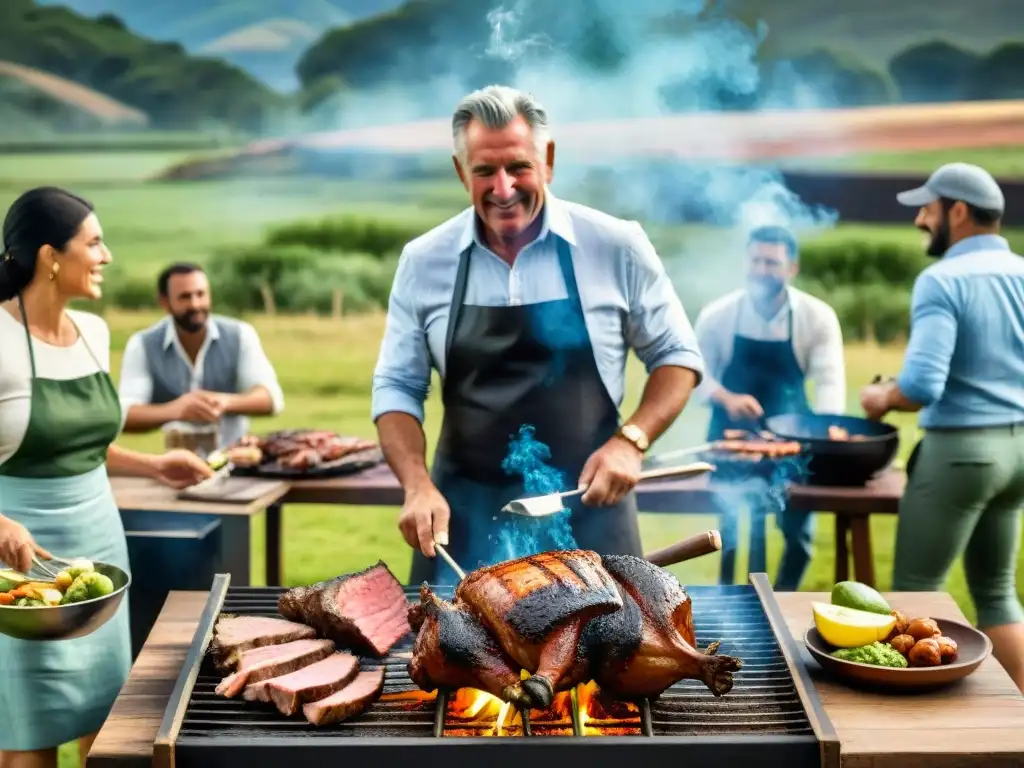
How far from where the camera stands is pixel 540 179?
3.71 metres

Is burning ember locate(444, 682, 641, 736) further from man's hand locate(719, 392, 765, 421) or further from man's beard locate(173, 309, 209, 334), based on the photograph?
man's beard locate(173, 309, 209, 334)

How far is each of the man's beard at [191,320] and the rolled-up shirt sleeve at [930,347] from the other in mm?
3777

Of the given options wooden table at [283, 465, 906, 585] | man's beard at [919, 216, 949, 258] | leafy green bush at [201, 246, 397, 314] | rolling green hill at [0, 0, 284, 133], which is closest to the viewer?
wooden table at [283, 465, 906, 585]

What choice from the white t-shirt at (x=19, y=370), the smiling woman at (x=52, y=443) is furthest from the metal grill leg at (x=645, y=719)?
the white t-shirt at (x=19, y=370)

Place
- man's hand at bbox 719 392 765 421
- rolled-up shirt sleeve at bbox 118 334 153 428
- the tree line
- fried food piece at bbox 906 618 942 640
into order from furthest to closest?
the tree line
rolled-up shirt sleeve at bbox 118 334 153 428
man's hand at bbox 719 392 765 421
fried food piece at bbox 906 618 942 640

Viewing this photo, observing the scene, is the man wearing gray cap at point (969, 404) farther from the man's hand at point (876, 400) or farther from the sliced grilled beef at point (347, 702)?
the sliced grilled beef at point (347, 702)

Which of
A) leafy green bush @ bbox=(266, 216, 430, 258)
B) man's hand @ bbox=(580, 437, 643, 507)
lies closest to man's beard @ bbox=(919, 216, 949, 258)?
man's hand @ bbox=(580, 437, 643, 507)

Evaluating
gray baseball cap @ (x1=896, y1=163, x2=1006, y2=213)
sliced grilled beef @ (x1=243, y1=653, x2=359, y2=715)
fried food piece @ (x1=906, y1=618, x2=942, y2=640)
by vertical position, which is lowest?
sliced grilled beef @ (x1=243, y1=653, x2=359, y2=715)

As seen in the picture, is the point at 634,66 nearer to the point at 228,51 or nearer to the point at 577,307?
the point at 228,51

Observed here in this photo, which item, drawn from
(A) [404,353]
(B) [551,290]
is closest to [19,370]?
(A) [404,353]

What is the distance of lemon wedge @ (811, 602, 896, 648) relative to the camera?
122 inches

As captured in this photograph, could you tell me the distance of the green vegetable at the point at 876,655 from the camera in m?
3.02

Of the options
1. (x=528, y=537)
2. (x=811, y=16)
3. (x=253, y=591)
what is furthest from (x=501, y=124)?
(x=811, y=16)

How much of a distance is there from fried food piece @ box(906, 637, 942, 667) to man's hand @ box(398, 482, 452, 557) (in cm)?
138
